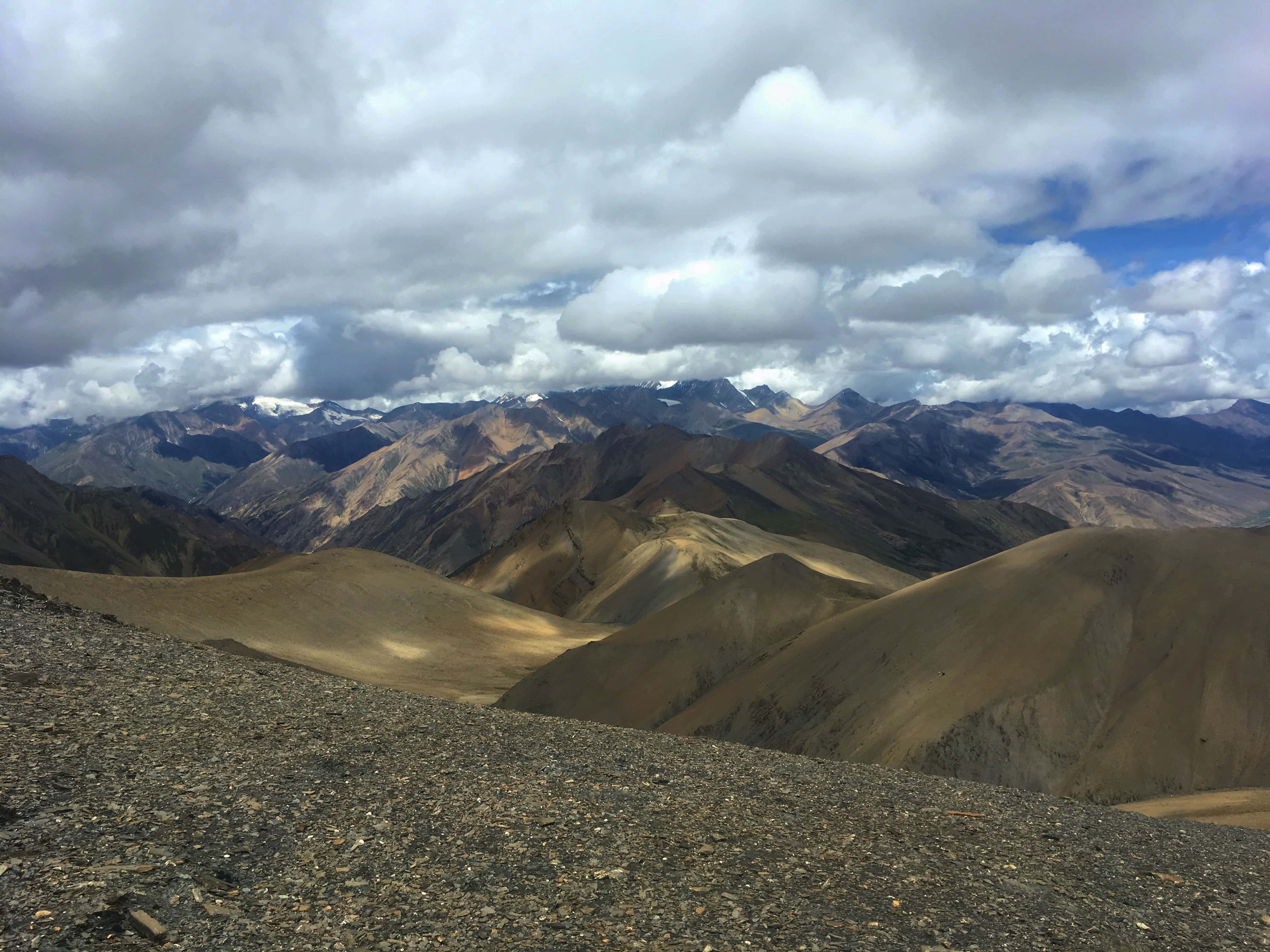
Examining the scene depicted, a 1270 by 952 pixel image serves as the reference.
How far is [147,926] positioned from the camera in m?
8.79

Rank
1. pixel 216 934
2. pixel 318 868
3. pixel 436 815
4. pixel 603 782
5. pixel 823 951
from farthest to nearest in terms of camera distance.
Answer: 1. pixel 603 782
2. pixel 436 815
3. pixel 318 868
4. pixel 823 951
5. pixel 216 934

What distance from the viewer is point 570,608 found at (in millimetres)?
132375

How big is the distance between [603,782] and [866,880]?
526cm

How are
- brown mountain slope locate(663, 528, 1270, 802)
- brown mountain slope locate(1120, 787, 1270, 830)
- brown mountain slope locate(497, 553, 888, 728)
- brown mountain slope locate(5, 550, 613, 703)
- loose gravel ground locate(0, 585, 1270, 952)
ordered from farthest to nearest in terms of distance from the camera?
brown mountain slope locate(5, 550, 613, 703) < brown mountain slope locate(497, 553, 888, 728) < brown mountain slope locate(663, 528, 1270, 802) < brown mountain slope locate(1120, 787, 1270, 830) < loose gravel ground locate(0, 585, 1270, 952)

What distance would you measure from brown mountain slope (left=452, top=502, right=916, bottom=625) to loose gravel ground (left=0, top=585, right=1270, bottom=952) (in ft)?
292

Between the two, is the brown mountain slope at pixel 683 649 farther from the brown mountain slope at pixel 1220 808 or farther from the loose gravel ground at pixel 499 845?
the loose gravel ground at pixel 499 845

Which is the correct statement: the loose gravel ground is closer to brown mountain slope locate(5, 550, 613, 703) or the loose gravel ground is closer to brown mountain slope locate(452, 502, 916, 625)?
brown mountain slope locate(5, 550, 613, 703)

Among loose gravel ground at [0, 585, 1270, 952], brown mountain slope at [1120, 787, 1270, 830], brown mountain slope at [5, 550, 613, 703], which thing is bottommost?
brown mountain slope at [5, 550, 613, 703]

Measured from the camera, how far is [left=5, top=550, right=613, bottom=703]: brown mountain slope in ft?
198

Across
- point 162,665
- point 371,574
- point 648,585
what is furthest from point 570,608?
point 162,665

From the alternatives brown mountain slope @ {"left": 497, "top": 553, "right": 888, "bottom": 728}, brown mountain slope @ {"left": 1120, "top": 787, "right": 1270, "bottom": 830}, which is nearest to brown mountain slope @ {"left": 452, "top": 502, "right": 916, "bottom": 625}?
brown mountain slope @ {"left": 497, "top": 553, "right": 888, "bottom": 728}

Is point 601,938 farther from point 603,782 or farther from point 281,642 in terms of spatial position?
point 281,642

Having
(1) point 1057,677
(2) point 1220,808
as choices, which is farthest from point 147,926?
(1) point 1057,677

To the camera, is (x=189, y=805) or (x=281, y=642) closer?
(x=189, y=805)
